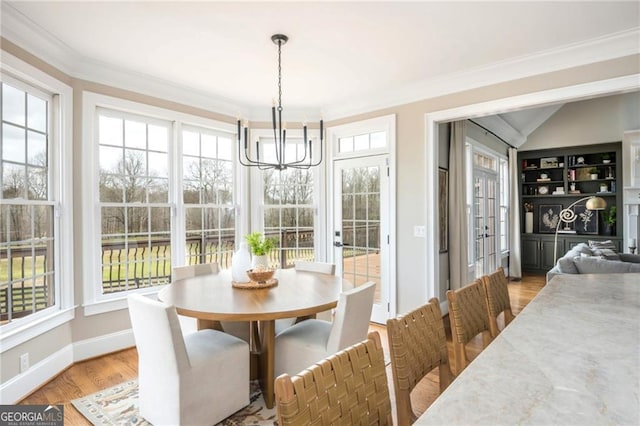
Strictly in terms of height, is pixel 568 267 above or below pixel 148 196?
below

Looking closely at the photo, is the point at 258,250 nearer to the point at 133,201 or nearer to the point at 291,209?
the point at 133,201

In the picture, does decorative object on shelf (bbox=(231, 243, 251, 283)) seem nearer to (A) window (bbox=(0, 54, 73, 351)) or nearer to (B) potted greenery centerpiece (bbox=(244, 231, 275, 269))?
(B) potted greenery centerpiece (bbox=(244, 231, 275, 269))

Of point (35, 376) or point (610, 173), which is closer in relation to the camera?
point (35, 376)

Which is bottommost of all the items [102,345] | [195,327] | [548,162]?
[102,345]

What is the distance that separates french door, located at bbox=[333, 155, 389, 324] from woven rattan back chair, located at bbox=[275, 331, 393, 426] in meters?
3.18

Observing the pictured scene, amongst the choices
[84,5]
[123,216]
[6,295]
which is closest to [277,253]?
[123,216]

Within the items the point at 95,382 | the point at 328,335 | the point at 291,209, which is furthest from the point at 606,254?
the point at 95,382

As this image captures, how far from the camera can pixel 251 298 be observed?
2307 millimetres

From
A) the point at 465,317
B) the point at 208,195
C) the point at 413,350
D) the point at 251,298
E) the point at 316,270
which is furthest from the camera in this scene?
the point at 208,195

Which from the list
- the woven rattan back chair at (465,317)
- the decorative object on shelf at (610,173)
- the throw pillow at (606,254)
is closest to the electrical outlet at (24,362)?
the woven rattan back chair at (465,317)

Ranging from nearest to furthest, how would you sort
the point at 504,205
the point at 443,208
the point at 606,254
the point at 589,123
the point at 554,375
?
the point at 554,375 < the point at 443,208 < the point at 606,254 < the point at 589,123 < the point at 504,205

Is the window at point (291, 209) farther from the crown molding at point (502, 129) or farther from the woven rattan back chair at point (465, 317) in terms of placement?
the woven rattan back chair at point (465, 317)

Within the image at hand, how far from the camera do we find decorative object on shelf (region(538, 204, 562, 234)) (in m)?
7.32

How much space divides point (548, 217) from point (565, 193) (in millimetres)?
587
